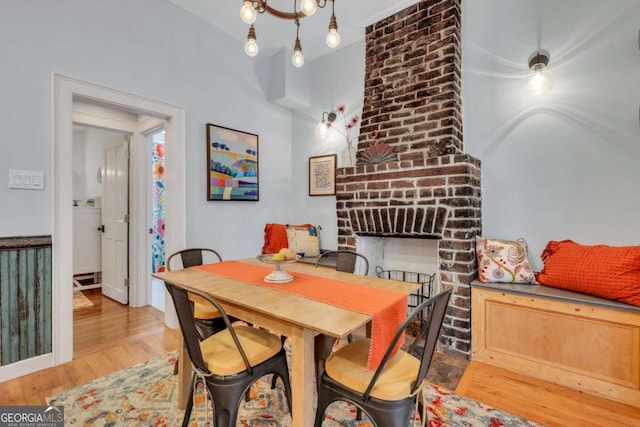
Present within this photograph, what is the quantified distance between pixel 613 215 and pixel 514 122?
3.27ft

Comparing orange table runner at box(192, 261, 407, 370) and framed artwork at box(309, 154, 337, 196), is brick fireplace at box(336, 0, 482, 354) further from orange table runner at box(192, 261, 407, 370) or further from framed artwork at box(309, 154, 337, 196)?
orange table runner at box(192, 261, 407, 370)

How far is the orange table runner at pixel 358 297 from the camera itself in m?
1.17

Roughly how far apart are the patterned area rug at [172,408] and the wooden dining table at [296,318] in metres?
0.20

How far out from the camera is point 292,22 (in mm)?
3041

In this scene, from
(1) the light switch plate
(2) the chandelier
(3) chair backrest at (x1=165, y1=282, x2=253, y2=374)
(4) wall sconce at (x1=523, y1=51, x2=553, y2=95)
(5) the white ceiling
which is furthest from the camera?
(5) the white ceiling

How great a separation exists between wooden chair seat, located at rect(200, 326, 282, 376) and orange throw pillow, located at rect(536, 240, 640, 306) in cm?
200

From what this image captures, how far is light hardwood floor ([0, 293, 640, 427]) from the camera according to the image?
1.69 meters

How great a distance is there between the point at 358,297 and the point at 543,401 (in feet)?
4.78

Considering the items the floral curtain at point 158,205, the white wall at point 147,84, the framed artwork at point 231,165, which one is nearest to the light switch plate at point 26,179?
the white wall at point 147,84

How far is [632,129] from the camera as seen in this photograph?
80.9 inches

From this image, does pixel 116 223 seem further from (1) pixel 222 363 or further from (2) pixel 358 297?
(2) pixel 358 297

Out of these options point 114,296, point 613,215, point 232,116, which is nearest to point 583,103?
point 613,215

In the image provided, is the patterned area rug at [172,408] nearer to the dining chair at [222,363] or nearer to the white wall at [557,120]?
the dining chair at [222,363]

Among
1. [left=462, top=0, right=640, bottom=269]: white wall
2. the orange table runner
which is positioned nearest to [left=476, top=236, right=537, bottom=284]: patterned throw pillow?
[left=462, top=0, right=640, bottom=269]: white wall
